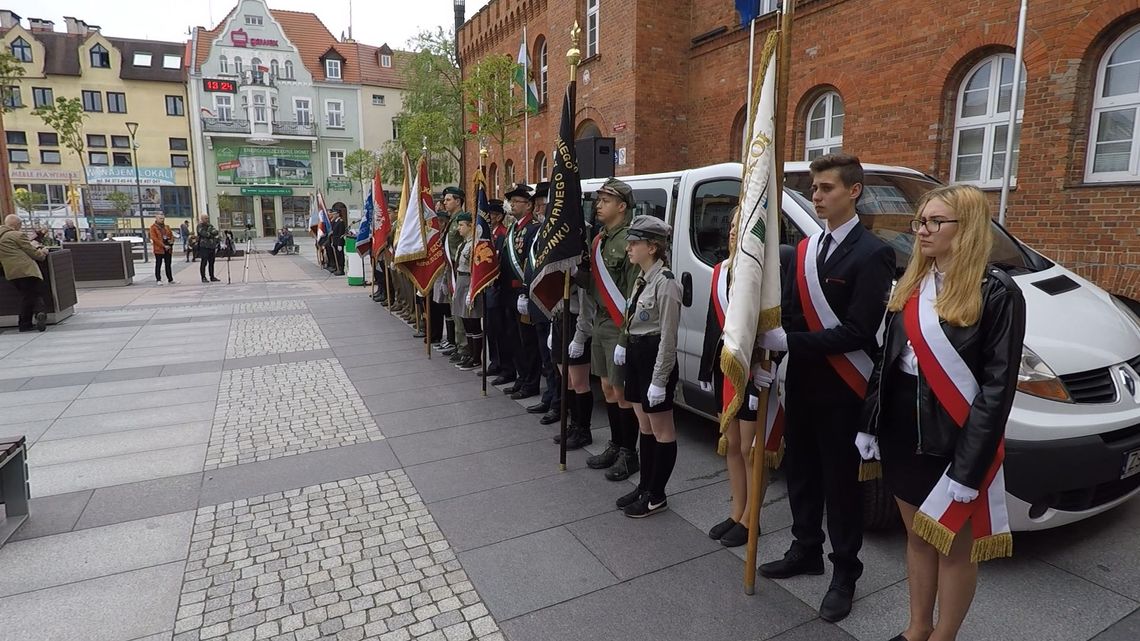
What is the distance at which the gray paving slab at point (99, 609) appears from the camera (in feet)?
10.1

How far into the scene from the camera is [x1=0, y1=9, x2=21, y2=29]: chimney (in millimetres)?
51719

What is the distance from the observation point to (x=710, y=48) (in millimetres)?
15398

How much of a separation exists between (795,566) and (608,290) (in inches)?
81.9

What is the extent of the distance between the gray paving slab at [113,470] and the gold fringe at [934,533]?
5.05 metres

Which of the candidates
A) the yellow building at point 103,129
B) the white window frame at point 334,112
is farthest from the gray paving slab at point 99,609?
the white window frame at point 334,112

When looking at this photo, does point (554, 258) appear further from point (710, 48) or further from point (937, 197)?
point (710, 48)

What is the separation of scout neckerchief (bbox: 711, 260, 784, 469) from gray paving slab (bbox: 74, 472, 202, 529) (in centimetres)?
375

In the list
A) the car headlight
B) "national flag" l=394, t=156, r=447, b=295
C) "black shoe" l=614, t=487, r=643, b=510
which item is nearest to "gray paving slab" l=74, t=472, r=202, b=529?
"black shoe" l=614, t=487, r=643, b=510

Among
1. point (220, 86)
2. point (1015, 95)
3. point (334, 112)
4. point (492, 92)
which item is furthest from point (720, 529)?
point (220, 86)

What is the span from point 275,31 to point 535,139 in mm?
39711

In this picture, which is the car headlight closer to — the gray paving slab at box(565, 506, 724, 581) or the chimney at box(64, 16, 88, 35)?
the gray paving slab at box(565, 506, 724, 581)

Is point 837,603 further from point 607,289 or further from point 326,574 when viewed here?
point 326,574

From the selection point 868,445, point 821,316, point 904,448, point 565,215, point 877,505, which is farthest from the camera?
point 565,215

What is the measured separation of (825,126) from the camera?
12.8 m
